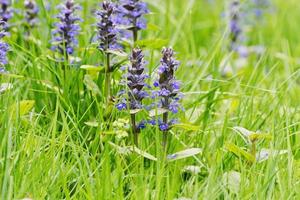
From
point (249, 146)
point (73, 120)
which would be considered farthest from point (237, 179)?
point (73, 120)

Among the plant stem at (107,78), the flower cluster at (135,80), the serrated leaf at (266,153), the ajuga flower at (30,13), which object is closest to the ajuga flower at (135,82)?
the flower cluster at (135,80)

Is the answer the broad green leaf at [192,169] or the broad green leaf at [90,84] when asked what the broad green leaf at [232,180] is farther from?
the broad green leaf at [90,84]

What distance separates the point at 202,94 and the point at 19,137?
127 centimetres

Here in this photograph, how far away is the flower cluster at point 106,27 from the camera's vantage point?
3547 mm

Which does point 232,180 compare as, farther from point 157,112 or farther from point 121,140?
point 121,140

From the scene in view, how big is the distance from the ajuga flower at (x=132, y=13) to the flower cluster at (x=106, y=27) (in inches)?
14.1

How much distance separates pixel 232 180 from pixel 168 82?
0.50m

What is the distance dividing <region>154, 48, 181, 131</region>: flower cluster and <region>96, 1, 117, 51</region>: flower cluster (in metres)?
0.42

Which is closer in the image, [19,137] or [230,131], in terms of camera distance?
[19,137]

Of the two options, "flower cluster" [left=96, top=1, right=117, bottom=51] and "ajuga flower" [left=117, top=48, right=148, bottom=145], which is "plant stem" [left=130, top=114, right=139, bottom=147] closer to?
"ajuga flower" [left=117, top=48, right=148, bottom=145]

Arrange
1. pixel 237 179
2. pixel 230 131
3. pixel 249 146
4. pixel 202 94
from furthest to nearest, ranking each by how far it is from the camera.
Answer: pixel 202 94
pixel 230 131
pixel 249 146
pixel 237 179

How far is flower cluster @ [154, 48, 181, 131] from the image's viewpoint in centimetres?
325

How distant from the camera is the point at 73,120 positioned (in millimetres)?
3643

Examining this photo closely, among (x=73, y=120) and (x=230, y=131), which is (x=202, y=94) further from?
(x=73, y=120)
